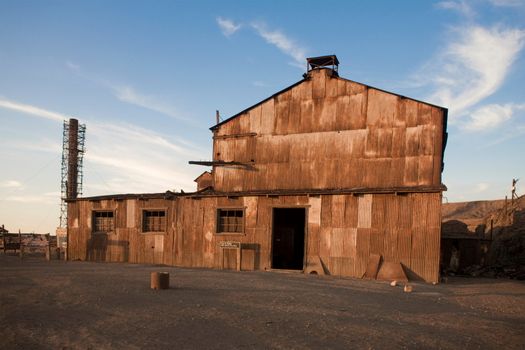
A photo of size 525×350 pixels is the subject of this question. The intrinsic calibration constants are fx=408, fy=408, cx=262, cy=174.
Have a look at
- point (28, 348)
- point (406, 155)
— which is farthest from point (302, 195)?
point (28, 348)

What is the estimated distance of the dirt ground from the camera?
21.2 ft

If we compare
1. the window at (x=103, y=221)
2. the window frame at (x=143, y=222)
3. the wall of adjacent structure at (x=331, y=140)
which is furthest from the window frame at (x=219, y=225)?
the window at (x=103, y=221)

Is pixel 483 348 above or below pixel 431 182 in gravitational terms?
below

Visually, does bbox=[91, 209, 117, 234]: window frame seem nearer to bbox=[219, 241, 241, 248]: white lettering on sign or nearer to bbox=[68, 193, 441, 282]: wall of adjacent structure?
bbox=[68, 193, 441, 282]: wall of adjacent structure

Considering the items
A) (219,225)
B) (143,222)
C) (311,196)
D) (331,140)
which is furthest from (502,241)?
(143,222)

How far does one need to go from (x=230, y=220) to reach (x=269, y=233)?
Answer: 230 centimetres

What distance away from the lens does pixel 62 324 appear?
736 cm

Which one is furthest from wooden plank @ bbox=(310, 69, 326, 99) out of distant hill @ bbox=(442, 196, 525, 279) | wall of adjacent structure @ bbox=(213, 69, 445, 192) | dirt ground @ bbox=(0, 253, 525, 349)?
distant hill @ bbox=(442, 196, 525, 279)

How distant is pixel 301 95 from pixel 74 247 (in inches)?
618

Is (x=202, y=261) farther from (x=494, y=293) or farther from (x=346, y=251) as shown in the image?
(x=494, y=293)

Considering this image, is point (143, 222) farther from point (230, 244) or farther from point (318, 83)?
point (318, 83)

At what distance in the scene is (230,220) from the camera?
20141 mm

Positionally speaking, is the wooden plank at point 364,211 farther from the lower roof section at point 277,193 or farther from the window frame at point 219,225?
the window frame at point 219,225

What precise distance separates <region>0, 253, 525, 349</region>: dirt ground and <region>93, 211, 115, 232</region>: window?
9874 mm
